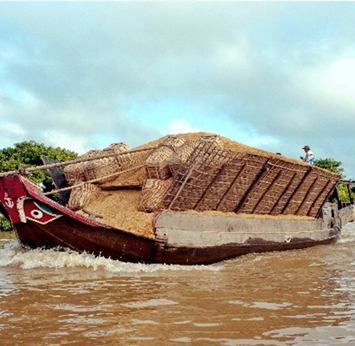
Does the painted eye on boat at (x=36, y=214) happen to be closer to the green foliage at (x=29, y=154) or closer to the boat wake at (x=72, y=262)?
the boat wake at (x=72, y=262)

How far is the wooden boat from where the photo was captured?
260 inches

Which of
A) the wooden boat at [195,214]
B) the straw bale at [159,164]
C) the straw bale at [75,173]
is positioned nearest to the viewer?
the wooden boat at [195,214]

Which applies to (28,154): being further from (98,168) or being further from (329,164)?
(329,164)

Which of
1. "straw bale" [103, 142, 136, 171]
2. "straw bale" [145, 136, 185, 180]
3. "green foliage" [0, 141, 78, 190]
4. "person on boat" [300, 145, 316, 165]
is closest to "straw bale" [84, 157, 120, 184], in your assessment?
"straw bale" [103, 142, 136, 171]

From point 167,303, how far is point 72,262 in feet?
8.91

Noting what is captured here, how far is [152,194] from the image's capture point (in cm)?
738

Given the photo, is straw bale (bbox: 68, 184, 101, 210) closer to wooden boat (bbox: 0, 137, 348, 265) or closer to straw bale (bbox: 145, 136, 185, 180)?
wooden boat (bbox: 0, 137, 348, 265)

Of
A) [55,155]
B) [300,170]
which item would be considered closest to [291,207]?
[300,170]

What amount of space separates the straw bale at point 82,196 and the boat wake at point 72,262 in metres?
1.48

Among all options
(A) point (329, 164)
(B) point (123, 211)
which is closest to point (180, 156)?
(B) point (123, 211)

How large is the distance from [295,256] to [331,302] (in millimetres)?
4320

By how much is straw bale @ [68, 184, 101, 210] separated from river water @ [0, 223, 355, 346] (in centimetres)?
141

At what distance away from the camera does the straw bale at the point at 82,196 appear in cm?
839

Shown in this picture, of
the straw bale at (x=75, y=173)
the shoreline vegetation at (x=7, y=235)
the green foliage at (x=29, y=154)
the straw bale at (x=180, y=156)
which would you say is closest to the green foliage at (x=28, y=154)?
the green foliage at (x=29, y=154)
